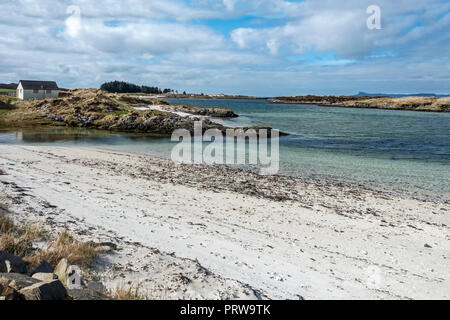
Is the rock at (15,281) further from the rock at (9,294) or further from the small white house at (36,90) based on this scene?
the small white house at (36,90)

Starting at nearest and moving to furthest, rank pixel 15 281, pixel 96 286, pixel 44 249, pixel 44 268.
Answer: pixel 15 281 < pixel 96 286 < pixel 44 268 < pixel 44 249

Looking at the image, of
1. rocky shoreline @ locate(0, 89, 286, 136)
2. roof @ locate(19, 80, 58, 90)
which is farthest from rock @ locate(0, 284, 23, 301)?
roof @ locate(19, 80, 58, 90)

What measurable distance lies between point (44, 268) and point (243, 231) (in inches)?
219

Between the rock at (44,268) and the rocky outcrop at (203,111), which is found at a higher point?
the rocky outcrop at (203,111)

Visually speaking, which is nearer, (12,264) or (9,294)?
(9,294)

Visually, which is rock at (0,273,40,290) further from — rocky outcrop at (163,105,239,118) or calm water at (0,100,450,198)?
rocky outcrop at (163,105,239,118)

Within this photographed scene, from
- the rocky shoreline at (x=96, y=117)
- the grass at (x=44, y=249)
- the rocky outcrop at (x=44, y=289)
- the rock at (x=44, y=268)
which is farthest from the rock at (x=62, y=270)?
the rocky shoreline at (x=96, y=117)

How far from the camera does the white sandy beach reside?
6.79 meters

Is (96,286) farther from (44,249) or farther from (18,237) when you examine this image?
(18,237)

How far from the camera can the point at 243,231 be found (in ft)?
32.9

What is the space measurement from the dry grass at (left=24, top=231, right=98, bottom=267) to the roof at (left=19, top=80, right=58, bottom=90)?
246 feet

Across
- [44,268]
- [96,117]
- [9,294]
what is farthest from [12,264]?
[96,117]

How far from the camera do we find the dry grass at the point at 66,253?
21.2 feet

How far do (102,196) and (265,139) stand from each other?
26.0 metres
